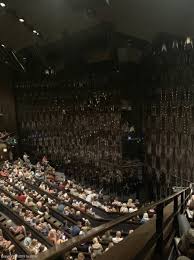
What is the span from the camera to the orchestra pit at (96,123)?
6398 mm

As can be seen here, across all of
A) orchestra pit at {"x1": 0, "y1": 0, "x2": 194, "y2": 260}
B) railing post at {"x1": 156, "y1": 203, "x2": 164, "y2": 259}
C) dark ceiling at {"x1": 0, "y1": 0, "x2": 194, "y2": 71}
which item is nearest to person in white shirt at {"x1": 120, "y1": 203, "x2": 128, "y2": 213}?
orchestra pit at {"x1": 0, "y1": 0, "x2": 194, "y2": 260}

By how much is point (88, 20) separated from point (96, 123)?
284 inches

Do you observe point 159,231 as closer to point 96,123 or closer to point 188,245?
point 188,245

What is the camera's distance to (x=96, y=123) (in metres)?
14.9

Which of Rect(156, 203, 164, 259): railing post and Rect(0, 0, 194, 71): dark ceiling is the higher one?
Rect(0, 0, 194, 71): dark ceiling

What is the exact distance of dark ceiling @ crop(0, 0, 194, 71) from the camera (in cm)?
593

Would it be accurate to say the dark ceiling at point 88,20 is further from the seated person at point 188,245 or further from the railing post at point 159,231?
the seated person at point 188,245

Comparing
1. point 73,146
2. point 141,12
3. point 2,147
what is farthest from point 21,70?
point 141,12

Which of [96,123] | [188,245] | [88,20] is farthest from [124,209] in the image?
[188,245]

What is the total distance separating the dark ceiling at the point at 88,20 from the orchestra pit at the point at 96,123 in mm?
35

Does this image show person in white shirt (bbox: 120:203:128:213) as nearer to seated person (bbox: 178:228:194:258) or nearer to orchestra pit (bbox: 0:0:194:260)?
orchestra pit (bbox: 0:0:194:260)

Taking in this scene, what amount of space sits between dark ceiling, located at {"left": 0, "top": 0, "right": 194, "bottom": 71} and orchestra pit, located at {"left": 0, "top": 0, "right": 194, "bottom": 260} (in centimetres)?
4

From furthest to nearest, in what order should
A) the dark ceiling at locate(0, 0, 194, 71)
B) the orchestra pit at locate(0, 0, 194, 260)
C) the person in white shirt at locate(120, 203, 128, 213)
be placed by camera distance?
the person in white shirt at locate(120, 203, 128, 213) < the orchestra pit at locate(0, 0, 194, 260) < the dark ceiling at locate(0, 0, 194, 71)

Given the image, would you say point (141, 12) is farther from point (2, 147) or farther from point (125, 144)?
point (2, 147)
